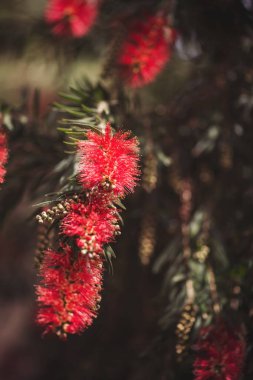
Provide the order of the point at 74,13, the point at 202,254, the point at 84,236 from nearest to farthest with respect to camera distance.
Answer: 1. the point at 84,236
2. the point at 202,254
3. the point at 74,13

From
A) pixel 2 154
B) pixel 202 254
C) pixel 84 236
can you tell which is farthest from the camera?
pixel 202 254

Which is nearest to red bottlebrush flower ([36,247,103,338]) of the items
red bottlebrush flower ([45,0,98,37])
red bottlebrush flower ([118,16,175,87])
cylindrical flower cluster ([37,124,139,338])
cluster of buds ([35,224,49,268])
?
cylindrical flower cluster ([37,124,139,338])

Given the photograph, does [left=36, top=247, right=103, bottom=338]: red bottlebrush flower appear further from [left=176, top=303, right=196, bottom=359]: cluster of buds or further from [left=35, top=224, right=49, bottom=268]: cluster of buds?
[left=176, top=303, right=196, bottom=359]: cluster of buds

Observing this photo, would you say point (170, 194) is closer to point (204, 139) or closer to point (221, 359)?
point (204, 139)

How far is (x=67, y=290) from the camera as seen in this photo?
3.00 ft

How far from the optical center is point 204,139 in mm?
1702

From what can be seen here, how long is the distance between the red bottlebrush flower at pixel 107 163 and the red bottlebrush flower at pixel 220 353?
0.49 m

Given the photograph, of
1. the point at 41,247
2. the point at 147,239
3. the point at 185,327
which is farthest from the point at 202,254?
the point at 41,247

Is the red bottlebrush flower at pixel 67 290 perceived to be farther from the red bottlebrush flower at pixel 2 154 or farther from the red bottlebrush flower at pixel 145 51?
the red bottlebrush flower at pixel 145 51

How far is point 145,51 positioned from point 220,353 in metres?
0.89

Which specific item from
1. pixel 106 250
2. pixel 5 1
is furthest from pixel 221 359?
pixel 5 1

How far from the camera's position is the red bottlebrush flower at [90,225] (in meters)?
0.88

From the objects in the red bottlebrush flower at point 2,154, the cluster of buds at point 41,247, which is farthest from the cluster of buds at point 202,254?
the red bottlebrush flower at point 2,154

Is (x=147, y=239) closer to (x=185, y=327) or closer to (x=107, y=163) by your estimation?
(x=185, y=327)
